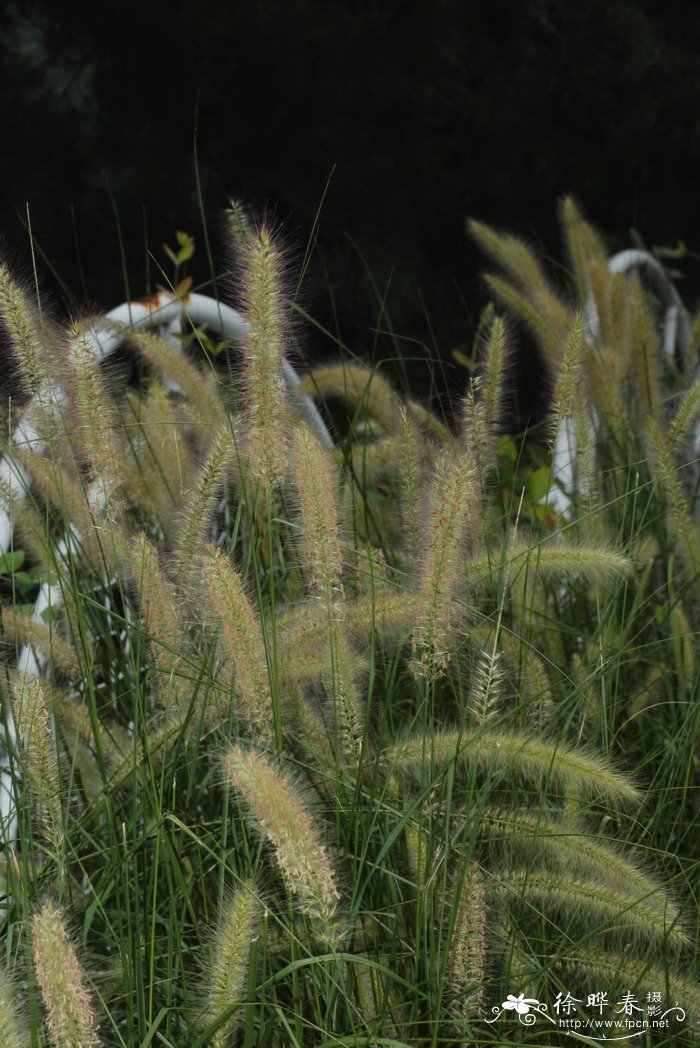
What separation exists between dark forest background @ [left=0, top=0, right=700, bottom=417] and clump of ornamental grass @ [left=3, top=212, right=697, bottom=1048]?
229 centimetres

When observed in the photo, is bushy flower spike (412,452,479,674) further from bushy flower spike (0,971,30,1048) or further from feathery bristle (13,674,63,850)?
bushy flower spike (0,971,30,1048)

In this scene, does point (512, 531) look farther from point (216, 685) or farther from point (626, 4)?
point (626, 4)

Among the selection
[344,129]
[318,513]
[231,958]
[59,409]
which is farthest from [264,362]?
[344,129]

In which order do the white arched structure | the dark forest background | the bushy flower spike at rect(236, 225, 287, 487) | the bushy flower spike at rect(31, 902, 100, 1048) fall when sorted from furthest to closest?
the dark forest background
the white arched structure
the bushy flower spike at rect(236, 225, 287, 487)
the bushy flower spike at rect(31, 902, 100, 1048)

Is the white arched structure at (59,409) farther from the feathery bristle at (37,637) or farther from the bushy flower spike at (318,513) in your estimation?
the bushy flower spike at (318,513)

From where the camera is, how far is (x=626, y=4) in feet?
16.5

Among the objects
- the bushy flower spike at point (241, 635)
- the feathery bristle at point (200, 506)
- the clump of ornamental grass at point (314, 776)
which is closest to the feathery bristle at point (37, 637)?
the clump of ornamental grass at point (314, 776)

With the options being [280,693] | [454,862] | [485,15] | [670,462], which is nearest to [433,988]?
[454,862]

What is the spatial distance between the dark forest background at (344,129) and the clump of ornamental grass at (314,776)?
2.29m

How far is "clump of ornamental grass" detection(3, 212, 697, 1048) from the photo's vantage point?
1012mm

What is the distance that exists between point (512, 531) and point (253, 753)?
0.59 m

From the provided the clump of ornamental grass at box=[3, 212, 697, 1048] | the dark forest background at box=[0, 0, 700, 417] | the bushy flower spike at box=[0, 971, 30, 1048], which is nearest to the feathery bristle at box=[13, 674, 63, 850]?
the clump of ornamental grass at box=[3, 212, 697, 1048]

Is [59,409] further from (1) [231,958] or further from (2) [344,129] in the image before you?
(2) [344,129]

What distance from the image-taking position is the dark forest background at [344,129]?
161 inches
